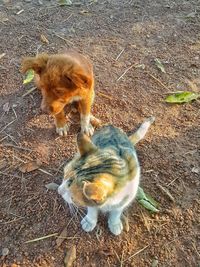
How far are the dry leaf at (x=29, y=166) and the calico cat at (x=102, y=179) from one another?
676 mm

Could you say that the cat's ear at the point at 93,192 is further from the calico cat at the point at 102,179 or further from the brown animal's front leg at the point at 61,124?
the brown animal's front leg at the point at 61,124

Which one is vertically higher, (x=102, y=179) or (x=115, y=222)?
(x=102, y=179)

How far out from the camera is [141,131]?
3609mm

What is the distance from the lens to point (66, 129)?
3775mm

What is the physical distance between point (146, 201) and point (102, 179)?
0.91 m

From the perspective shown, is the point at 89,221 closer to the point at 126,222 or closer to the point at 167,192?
A: the point at 126,222

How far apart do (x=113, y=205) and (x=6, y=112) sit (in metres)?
1.68

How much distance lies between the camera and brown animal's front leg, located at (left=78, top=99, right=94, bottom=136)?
361 cm

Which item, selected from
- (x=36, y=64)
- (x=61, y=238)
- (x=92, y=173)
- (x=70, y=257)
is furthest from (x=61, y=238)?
(x=36, y=64)

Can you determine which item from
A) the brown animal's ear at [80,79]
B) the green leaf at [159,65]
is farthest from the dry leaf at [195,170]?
the green leaf at [159,65]

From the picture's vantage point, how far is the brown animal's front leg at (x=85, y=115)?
3612mm

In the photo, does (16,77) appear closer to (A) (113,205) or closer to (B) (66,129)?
(B) (66,129)

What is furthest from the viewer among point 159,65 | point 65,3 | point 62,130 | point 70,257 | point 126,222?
point 65,3

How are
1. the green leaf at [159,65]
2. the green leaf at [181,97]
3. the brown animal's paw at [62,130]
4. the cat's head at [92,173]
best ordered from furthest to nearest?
the green leaf at [159,65], the green leaf at [181,97], the brown animal's paw at [62,130], the cat's head at [92,173]
